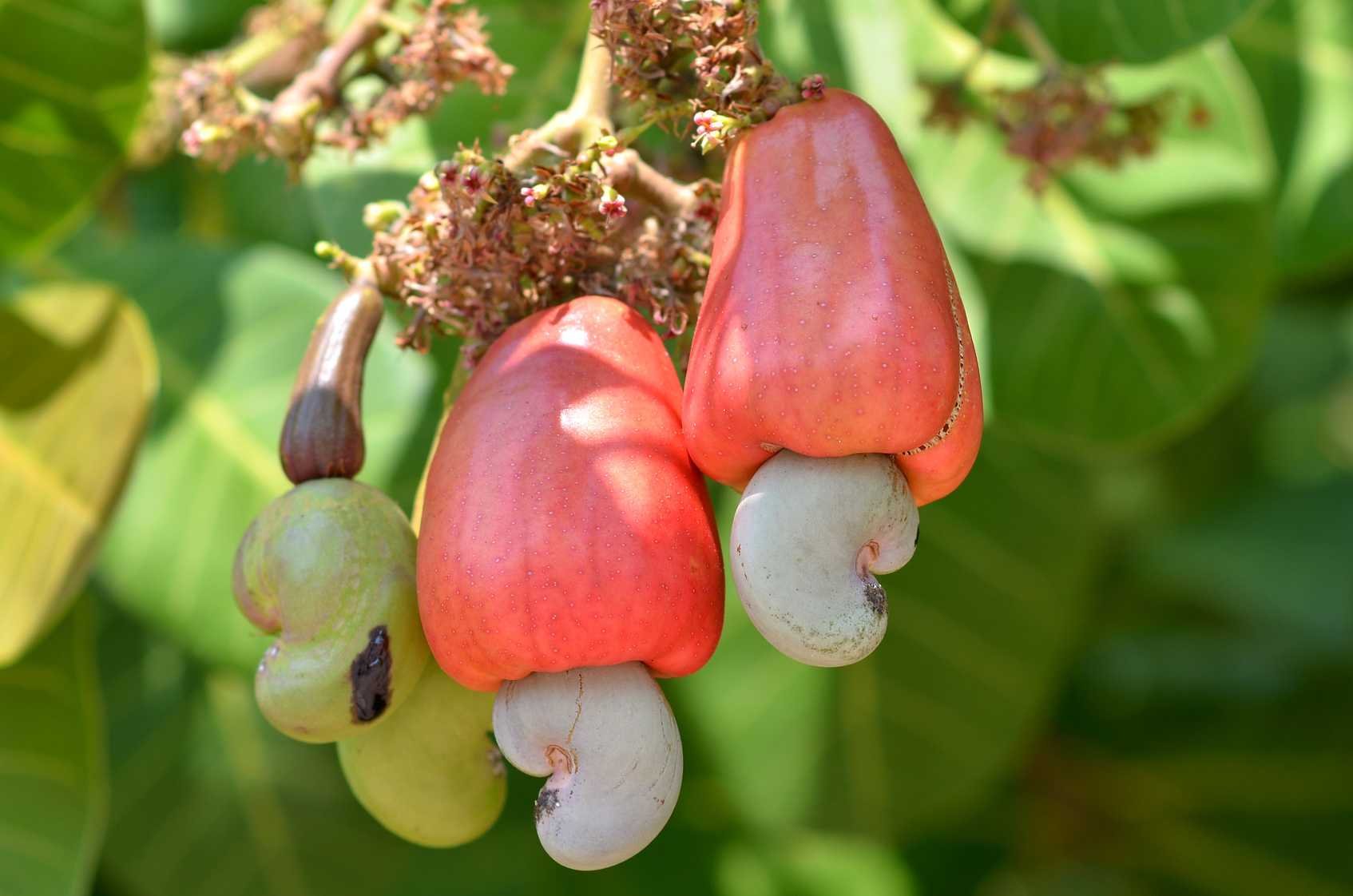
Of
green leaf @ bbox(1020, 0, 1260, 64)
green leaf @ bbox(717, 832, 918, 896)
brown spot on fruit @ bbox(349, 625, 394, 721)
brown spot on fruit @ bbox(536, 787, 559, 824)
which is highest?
green leaf @ bbox(1020, 0, 1260, 64)

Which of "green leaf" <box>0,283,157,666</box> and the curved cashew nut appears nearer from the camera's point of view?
the curved cashew nut

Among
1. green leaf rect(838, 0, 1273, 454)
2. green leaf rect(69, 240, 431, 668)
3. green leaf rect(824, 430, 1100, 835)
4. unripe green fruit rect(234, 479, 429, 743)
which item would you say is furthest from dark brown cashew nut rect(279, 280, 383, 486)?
green leaf rect(824, 430, 1100, 835)

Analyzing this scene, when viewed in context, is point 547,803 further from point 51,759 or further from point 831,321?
point 51,759

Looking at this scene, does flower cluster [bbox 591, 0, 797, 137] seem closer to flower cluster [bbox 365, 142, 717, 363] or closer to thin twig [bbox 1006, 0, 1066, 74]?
flower cluster [bbox 365, 142, 717, 363]

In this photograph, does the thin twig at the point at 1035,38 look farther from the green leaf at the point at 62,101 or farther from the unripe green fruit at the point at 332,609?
the green leaf at the point at 62,101

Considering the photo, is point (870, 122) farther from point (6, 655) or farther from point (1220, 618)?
point (1220, 618)

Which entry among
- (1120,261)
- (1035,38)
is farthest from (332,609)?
(1120,261)
